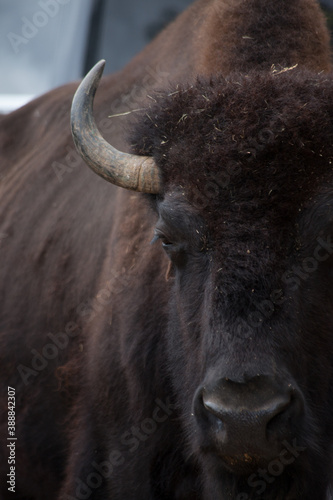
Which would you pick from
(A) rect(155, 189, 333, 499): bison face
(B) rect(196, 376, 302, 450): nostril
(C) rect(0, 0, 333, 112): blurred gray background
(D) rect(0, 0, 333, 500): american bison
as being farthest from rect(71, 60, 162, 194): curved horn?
(C) rect(0, 0, 333, 112): blurred gray background

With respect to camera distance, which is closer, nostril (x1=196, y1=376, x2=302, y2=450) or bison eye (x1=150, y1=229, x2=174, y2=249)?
nostril (x1=196, y1=376, x2=302, y2=450)

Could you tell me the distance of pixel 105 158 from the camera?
3.83 metres

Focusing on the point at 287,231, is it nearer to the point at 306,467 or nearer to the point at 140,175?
the point at 140,175

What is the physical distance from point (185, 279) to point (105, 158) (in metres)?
0.72

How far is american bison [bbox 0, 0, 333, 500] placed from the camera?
10.8 feet

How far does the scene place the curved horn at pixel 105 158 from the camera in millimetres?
3795

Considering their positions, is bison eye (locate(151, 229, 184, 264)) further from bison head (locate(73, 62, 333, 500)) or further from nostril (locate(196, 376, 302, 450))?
nostril (locate(196, 376, 302, 450))

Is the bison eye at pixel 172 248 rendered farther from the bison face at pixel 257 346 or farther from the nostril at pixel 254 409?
the nostril at pixel 254 409

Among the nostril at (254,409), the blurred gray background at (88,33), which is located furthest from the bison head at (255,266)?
the blurred gray background at (88,33)

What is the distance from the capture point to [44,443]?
16.9ft

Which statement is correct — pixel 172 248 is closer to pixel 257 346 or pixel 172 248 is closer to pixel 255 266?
pixel 255 266

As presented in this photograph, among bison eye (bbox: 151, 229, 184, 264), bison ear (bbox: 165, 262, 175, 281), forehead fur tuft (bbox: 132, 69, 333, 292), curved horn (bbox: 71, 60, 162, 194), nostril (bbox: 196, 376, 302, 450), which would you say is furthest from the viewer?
bison ear (bbox: 165, 262, 175, 281)

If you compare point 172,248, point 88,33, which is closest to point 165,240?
point 172,248

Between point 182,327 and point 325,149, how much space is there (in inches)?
44.5
